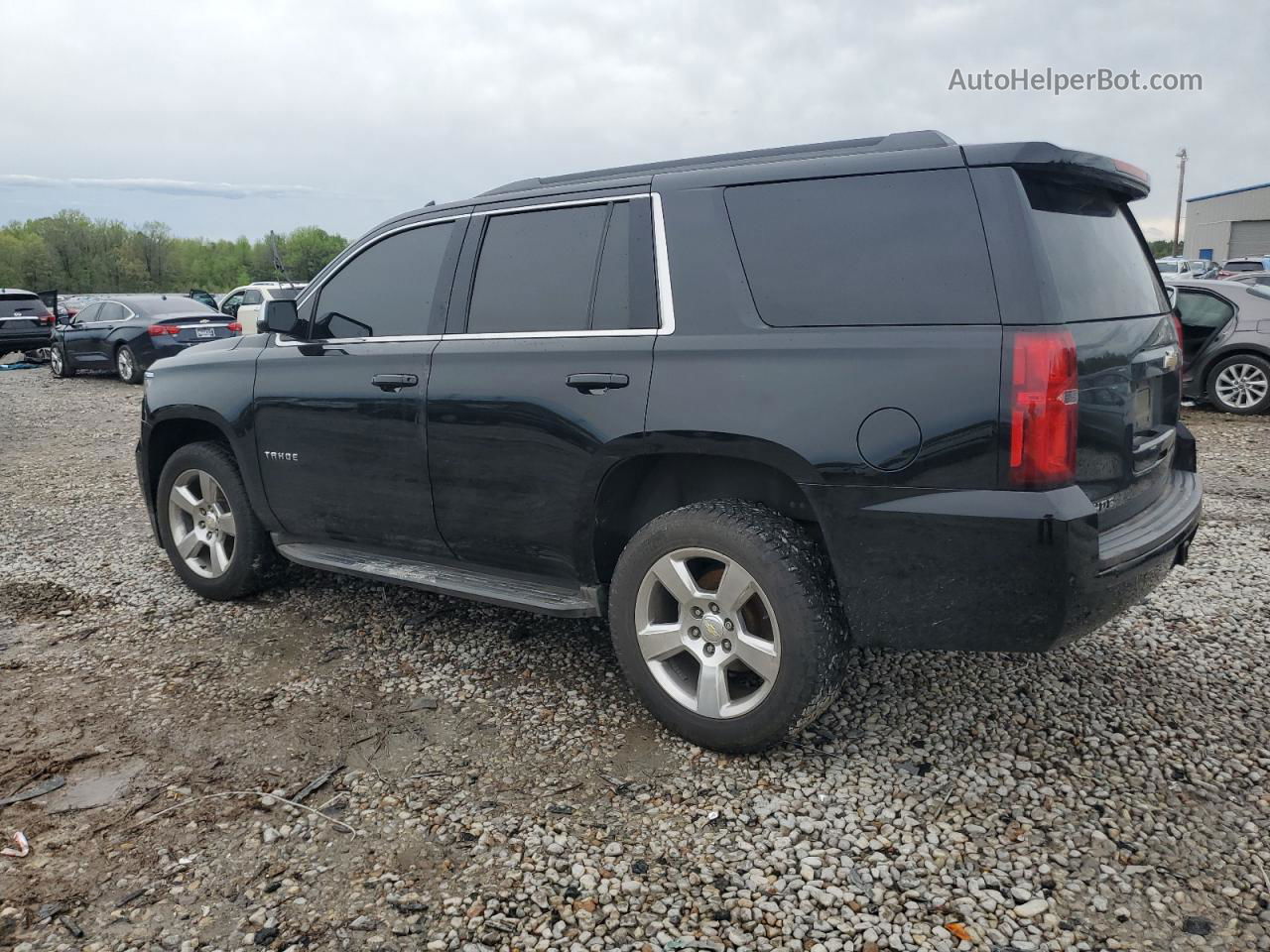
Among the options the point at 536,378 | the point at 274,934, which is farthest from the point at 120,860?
the point at 536,378

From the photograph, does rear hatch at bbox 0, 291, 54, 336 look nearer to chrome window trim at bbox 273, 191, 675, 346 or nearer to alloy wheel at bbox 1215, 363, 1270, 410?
chrome window trim at bbox 273, 191, 675, 346

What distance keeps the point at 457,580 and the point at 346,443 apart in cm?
82

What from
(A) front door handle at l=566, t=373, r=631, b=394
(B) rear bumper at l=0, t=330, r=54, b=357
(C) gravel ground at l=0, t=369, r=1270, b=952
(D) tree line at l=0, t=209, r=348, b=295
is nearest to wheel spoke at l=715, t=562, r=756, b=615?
(C) gravel ground at l=0, t=369, r=1270, b=952

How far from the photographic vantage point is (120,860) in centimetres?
273

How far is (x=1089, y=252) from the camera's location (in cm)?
308

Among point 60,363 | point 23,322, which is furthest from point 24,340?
point 60,363

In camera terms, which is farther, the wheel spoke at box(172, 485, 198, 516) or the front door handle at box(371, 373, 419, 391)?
the wheel spoke at box(172, 485, 198, 516)

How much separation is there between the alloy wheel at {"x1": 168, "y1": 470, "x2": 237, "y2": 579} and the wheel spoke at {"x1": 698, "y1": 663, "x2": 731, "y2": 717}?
8.82 ft

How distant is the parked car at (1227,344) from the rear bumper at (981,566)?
8.54 m

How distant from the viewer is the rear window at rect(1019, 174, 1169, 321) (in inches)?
112

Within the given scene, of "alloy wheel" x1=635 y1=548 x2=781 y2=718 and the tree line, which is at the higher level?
the tree line

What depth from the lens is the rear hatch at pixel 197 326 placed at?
648 inches

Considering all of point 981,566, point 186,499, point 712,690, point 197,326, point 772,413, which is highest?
point 197,326

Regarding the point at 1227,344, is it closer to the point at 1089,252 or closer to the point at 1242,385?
the point at 1242,385
